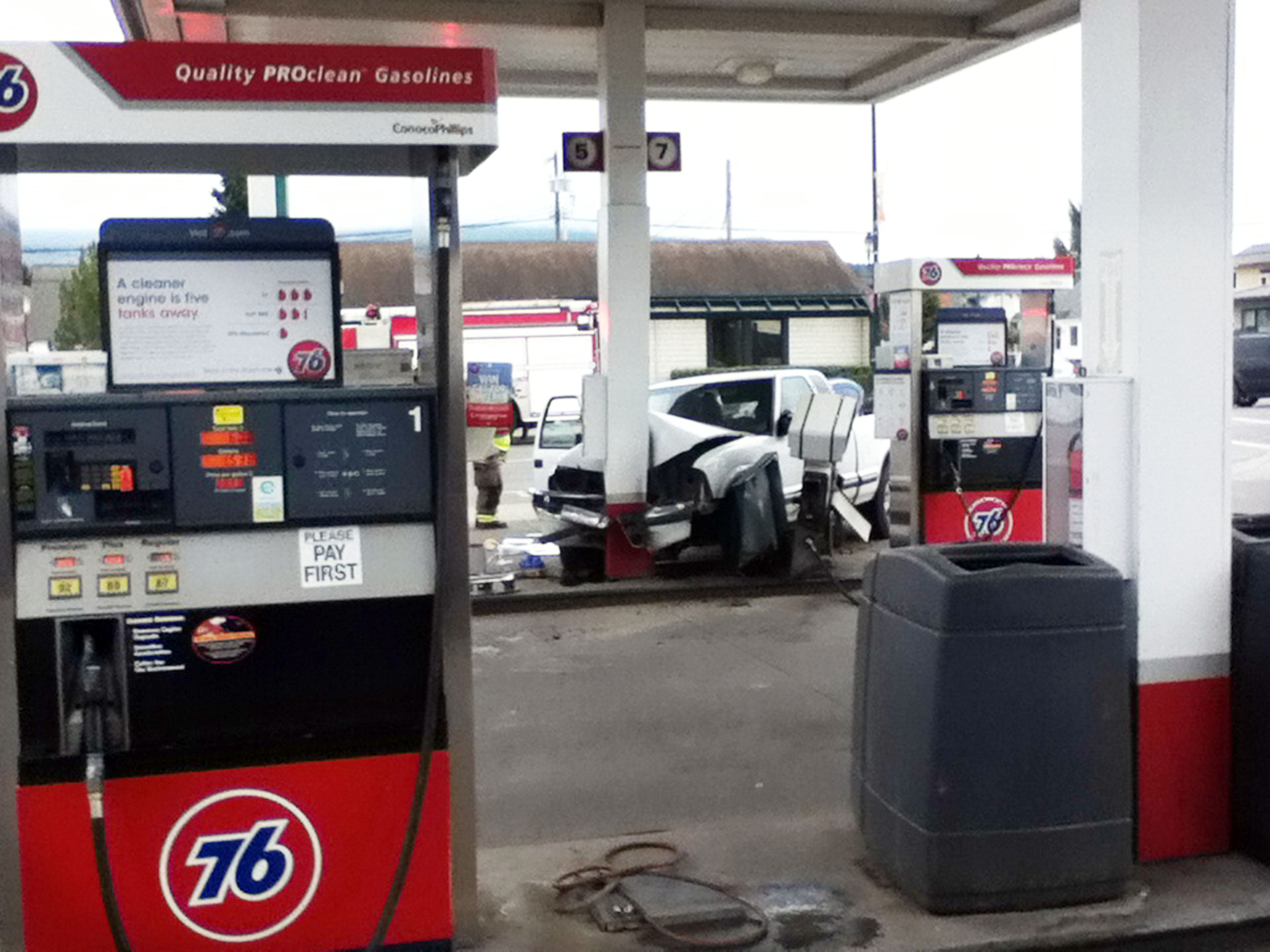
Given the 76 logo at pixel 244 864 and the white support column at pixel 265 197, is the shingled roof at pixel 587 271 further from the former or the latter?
the 76 logo at pixel 244 864

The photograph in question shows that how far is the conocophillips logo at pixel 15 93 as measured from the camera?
12.5ft

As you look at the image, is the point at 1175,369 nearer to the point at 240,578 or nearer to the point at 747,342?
the point at 240,578

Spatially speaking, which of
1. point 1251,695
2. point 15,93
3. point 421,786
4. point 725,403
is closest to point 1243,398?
point 725,403

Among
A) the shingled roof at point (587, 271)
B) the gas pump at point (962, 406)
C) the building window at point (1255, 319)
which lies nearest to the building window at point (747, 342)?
the shingled roof at point (587, 271)

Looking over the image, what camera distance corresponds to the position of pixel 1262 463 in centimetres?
2202

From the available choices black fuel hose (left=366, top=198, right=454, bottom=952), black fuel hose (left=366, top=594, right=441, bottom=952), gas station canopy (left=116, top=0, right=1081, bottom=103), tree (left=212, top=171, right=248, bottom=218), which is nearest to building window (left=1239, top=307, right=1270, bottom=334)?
tree (left=212, top=171, right=248, bottom=218)

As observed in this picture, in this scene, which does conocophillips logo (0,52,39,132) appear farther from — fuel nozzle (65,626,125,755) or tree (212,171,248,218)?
tree (212,171,248,218)

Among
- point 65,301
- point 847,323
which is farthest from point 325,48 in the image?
point 847,323

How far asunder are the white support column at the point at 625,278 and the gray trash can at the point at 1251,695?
23.1 feet

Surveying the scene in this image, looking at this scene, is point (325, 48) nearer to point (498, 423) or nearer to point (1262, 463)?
point (498, 423)

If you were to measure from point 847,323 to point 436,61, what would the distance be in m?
38.9

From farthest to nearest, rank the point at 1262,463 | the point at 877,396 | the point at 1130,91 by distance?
the point at 1262,463 < the point at 877,396 < the point at 1130,91

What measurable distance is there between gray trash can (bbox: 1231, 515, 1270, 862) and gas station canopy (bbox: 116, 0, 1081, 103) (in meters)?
7.20

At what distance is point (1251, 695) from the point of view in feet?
16.4
